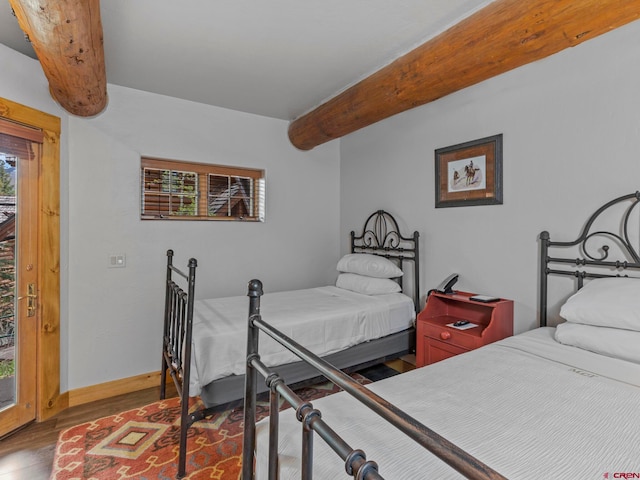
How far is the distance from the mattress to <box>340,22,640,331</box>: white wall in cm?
88

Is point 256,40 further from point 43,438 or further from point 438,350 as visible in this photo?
point 43,438

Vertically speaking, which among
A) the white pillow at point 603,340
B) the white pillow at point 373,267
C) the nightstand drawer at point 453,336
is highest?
the white pillow at point 373,267

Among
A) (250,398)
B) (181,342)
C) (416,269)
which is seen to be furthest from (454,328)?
(181,342)

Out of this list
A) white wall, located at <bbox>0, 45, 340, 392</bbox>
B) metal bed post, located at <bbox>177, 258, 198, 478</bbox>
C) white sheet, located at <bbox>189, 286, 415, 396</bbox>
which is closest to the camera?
metal bed post, located at <bbox>177, 258, 198, 478</bbox>

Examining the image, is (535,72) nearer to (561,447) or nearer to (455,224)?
(455,224)

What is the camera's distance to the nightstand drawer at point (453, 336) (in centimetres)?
223

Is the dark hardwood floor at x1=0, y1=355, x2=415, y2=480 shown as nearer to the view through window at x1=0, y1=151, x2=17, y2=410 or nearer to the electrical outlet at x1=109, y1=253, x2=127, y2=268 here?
the view through window at x1=0, y1=151, x2=17, y2=410

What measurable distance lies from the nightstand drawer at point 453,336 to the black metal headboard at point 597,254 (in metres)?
0.43

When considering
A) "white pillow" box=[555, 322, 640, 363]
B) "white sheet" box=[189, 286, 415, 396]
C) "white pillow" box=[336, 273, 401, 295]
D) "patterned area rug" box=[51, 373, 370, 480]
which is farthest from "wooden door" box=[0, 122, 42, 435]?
"white pillow" box=[555, 322, 640, 363]

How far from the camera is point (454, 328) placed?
2365 millimetres

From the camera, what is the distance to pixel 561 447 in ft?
3.12

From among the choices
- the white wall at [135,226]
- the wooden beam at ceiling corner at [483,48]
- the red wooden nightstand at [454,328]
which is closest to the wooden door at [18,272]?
the white wall at [135,226]

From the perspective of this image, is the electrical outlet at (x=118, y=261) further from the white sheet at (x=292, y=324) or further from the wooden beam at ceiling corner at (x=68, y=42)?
the wooden beam at ceiling corner at (x=68, y=42)

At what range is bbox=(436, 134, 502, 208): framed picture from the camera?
246 centimetres
